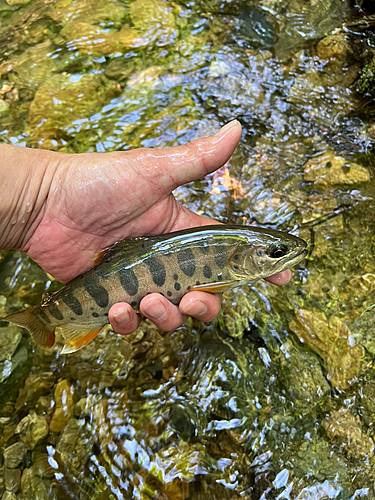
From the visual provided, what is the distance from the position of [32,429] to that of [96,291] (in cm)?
225

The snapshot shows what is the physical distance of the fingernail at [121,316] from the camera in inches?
143

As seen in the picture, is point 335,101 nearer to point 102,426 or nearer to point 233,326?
point 233,326

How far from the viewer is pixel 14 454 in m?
4.64

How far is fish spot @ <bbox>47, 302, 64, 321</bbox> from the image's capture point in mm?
3854

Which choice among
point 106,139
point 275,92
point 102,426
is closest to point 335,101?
point 275,92

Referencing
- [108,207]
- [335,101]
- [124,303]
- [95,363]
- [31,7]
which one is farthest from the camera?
[31,7]

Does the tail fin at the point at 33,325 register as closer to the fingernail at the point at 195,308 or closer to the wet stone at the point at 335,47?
the fingernail at the point at 195,308

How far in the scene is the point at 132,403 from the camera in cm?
481

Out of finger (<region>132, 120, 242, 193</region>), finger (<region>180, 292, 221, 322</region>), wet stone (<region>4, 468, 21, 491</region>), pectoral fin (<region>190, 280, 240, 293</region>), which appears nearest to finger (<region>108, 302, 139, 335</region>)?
finger (<region>180, 292, 221, 322</region>)

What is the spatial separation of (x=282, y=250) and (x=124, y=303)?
62.1 inches

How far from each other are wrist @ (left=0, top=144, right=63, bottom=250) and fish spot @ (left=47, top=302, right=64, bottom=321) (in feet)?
3.08

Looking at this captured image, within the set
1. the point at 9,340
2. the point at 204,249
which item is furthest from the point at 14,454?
the point at 204,249

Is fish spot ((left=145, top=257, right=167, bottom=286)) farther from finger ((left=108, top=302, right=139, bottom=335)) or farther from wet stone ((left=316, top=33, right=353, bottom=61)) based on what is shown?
wet stone ((left=316, top=33, right=353, bottom=61))

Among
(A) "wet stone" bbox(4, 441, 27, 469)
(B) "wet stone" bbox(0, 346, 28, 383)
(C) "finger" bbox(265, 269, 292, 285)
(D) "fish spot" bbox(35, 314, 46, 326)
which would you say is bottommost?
(A) "wet stone" bbox(4, 441, 27, 469)
